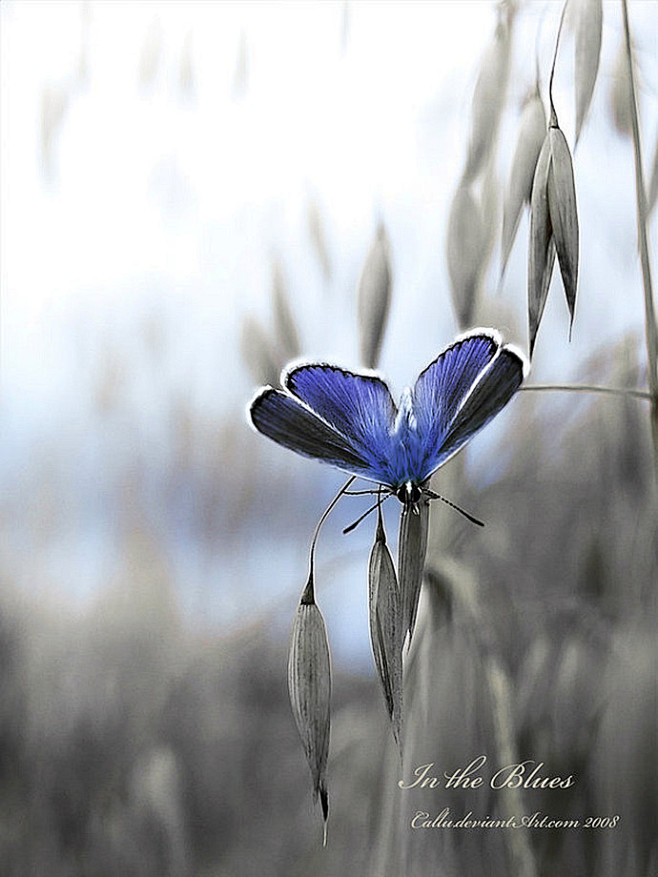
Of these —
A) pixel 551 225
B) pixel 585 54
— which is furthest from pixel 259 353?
pixel 585 54

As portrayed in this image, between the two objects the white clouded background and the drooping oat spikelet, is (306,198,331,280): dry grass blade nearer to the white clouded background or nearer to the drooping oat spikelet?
the white clouded background

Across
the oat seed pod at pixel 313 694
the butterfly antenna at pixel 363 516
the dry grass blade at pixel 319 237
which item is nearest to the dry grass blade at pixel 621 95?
the dry grass blade at pixel 319 237

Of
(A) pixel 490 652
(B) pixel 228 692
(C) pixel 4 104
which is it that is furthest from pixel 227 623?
(C) pixel 4 104

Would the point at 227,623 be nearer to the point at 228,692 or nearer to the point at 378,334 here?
the point at 228,692

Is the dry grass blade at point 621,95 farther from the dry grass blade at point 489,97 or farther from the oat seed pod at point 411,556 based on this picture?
the oat seed pod at point 411,556

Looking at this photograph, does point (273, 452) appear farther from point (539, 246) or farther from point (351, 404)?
point (539, 246)
